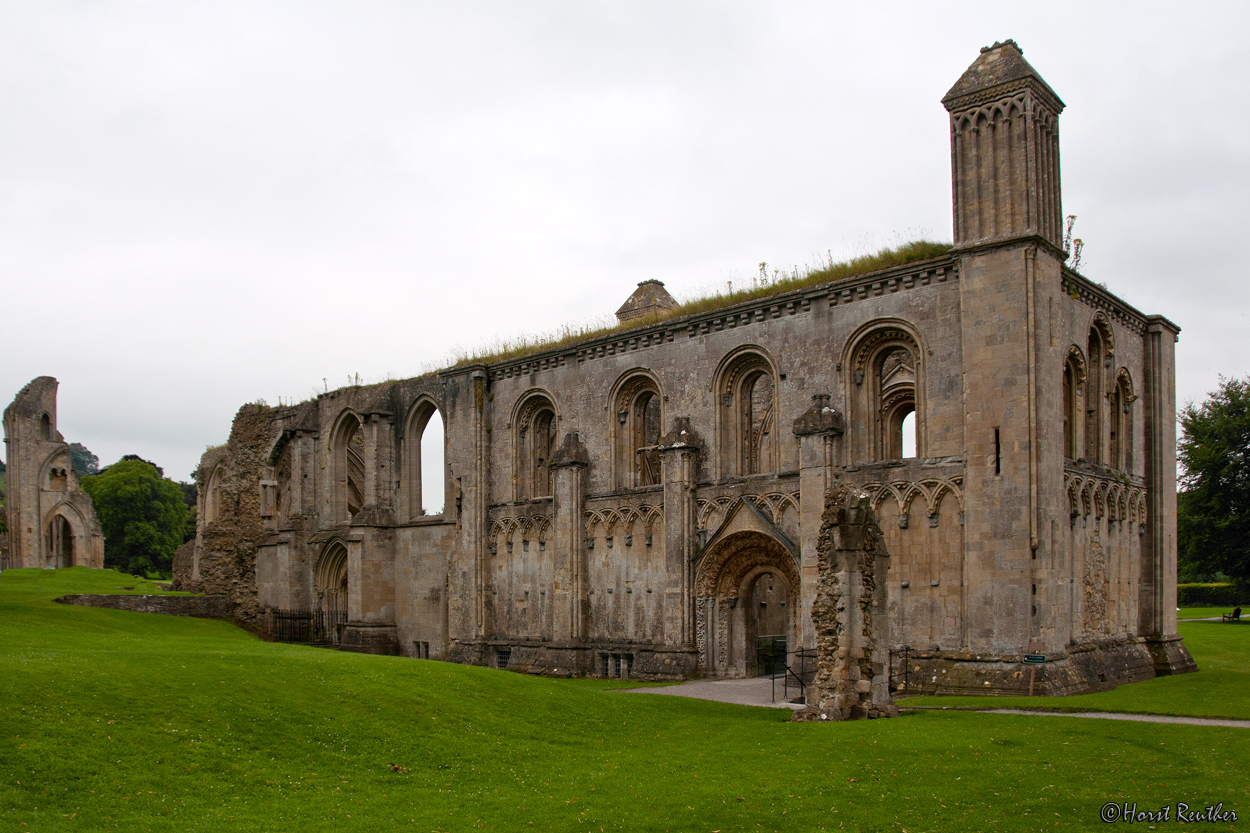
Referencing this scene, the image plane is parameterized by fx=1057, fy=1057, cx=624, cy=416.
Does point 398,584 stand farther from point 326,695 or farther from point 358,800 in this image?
point 358,800

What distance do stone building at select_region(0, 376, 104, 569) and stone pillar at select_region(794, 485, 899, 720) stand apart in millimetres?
47072

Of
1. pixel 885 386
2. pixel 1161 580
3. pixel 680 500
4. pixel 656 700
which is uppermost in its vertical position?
pixel 885 386

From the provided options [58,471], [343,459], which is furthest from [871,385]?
[58,471]

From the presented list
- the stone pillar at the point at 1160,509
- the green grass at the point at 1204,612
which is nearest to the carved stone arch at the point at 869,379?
the stone pillar at the point at 1160,509

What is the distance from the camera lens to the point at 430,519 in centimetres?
3347

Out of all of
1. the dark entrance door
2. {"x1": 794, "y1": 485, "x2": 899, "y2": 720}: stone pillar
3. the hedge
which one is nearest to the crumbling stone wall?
the dark entrance door

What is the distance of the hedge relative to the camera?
54625 millimetres

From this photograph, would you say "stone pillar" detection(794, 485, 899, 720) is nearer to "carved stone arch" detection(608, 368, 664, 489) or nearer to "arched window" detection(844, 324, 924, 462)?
"arched window" detection(844, 324, 924, 462)

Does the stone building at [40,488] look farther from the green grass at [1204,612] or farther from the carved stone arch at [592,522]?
the green grass at [1204,612]

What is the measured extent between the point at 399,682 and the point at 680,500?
34.3ft

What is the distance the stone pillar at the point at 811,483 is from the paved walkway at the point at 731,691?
144cm

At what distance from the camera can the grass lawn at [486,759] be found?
431 inches

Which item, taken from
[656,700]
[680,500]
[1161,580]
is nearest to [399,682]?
[656,700]

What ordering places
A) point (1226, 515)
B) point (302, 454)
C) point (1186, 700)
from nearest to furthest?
point (1186, 700) → point (302, 454) → point (1226, 515)
